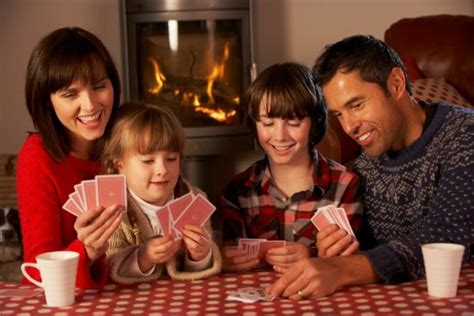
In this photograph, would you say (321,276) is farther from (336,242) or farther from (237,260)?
(237,260)

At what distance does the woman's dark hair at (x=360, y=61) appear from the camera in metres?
2.22

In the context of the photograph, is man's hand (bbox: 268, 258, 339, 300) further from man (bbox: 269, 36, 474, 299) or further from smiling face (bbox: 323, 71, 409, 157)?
smiling face (bbox: 323, 71, 409, 157)

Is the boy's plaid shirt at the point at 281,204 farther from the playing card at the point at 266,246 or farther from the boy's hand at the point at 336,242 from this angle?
the boy's hand at the point at 336,242

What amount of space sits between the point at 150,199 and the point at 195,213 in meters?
0.20

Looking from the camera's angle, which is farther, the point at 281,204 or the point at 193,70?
the point at 193,70

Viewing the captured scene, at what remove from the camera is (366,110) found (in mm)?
2232

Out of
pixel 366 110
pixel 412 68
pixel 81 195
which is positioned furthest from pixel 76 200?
pixel 412 68

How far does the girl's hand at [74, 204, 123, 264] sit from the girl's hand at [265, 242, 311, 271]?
42 centimetres

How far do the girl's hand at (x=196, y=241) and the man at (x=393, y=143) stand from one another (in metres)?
0.29

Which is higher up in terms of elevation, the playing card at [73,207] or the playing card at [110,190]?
the playing card at [110,190]

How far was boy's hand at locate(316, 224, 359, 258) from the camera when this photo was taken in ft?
6.52

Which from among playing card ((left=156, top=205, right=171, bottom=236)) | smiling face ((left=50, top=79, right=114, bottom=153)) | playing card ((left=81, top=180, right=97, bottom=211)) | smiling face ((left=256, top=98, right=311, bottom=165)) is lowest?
playing card ((left=156, top=205, right=171, bottom=236))

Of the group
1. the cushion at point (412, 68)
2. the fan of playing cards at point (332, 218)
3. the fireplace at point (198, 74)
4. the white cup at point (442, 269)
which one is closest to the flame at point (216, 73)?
the fireplace at point (198, 74)

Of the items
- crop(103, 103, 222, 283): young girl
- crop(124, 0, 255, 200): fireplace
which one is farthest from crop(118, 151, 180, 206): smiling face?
crop(124, 0, 255, 200): fireplace
